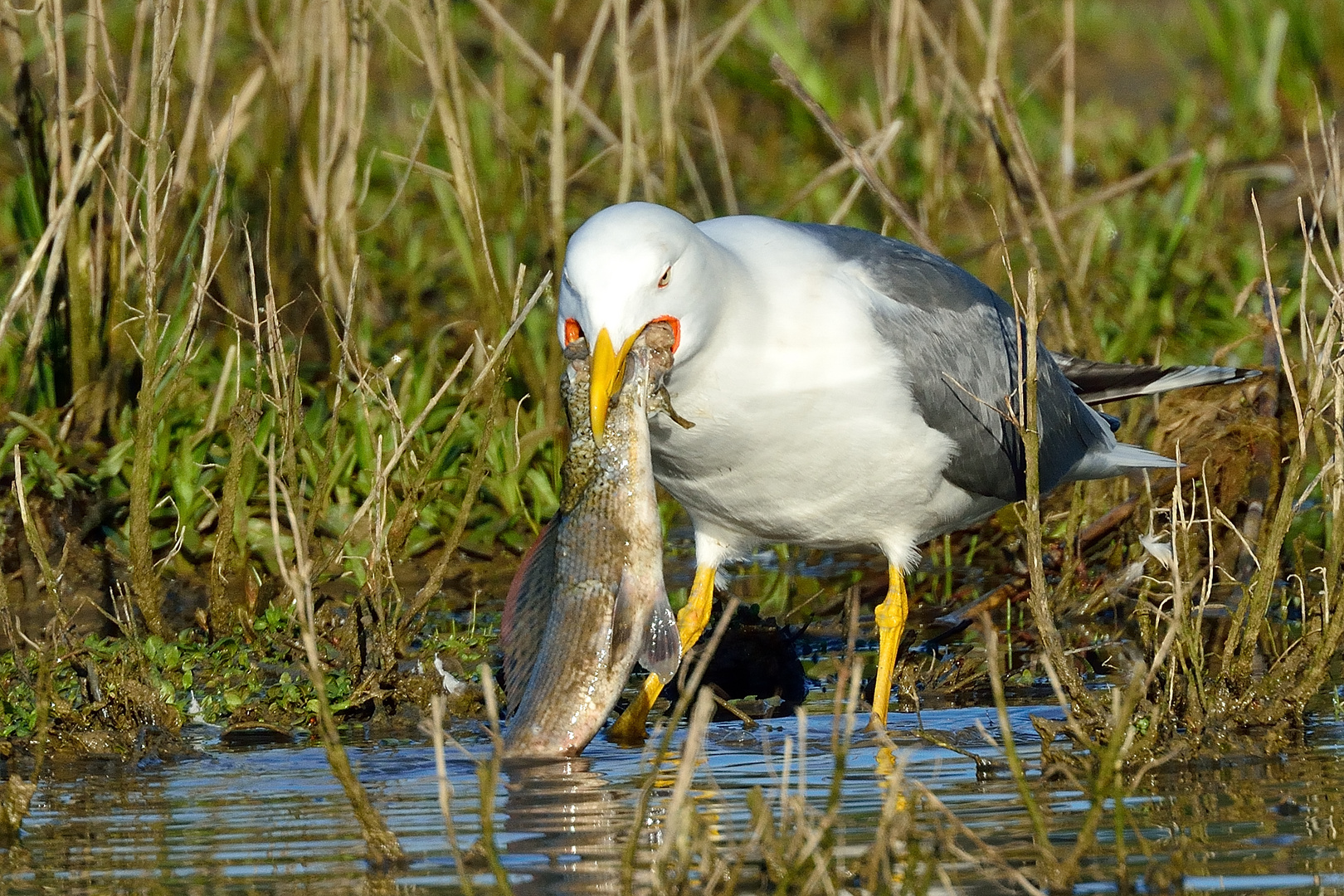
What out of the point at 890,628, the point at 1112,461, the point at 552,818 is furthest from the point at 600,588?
the point at 1112,461

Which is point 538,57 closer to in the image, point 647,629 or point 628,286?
point 628,286

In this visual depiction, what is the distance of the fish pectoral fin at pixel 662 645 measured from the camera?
4.14 meters

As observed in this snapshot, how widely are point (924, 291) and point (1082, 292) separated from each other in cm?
217

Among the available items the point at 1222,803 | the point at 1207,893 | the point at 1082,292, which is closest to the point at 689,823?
the point at 1207,893

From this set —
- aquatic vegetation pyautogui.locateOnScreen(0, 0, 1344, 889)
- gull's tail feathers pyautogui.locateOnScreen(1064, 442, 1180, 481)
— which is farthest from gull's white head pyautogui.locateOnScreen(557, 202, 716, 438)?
gull's tail feathers pyautogui.locateOnScreen(1064, 442, 1180, 481)

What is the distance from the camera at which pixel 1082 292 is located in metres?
7.05

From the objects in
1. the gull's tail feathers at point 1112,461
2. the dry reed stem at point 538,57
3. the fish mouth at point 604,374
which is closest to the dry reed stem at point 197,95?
the dry reed stem at point 538,57

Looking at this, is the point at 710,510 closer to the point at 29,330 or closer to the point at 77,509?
the point at 77,509

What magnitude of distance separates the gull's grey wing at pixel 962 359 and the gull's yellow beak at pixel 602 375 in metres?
1.01

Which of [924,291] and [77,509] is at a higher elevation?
[924,291]

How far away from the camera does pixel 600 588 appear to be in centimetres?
417

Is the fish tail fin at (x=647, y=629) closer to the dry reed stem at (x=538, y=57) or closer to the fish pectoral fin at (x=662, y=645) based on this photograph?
the fish pectoral fin at (x=662, y=645)

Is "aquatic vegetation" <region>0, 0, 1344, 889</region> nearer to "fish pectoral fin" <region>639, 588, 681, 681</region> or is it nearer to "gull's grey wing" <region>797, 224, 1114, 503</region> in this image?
"gull's grey wing" <region>797, 224, 1114, 503</region>

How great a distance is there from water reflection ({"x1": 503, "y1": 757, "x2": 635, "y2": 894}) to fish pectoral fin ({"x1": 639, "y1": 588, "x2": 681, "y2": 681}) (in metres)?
0.26
